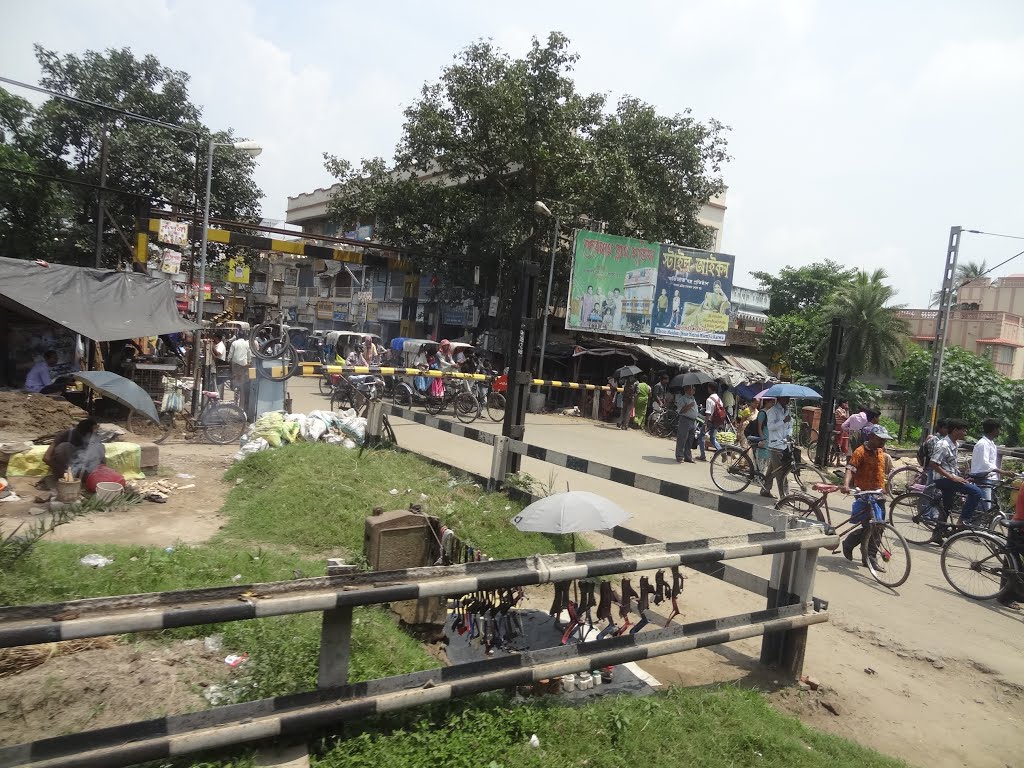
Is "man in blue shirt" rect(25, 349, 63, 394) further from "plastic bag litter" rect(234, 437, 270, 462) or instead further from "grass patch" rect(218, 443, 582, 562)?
"grass patch" rect(218, 443, 582, 562)

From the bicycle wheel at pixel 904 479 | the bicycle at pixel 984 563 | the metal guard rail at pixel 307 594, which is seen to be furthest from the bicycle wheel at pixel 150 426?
the bicycle wheel at pixel 904 479

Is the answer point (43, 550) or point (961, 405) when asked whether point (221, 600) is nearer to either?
point (43, 550)

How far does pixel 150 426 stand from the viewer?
40.8 ft

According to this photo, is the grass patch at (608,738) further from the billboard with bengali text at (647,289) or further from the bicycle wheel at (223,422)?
the billboard with bengali text at (647,289)

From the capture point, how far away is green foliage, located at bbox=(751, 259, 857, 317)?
3588cm

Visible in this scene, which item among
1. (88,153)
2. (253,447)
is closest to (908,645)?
(253,447)

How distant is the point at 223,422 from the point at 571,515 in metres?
8.63

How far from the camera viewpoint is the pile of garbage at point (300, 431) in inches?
408

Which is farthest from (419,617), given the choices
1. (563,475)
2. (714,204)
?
(714,204)

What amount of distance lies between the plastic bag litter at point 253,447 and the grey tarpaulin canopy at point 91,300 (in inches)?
165

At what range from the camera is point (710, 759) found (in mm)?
3082

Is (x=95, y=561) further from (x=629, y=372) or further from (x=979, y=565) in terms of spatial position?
(x=629, y=372)

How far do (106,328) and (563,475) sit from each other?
29.2 feet

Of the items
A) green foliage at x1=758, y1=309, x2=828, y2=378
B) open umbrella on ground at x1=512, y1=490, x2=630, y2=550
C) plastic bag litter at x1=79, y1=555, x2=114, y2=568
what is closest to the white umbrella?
open umbrella on ground at x1=512, y1=490, x2=630, y2=550
